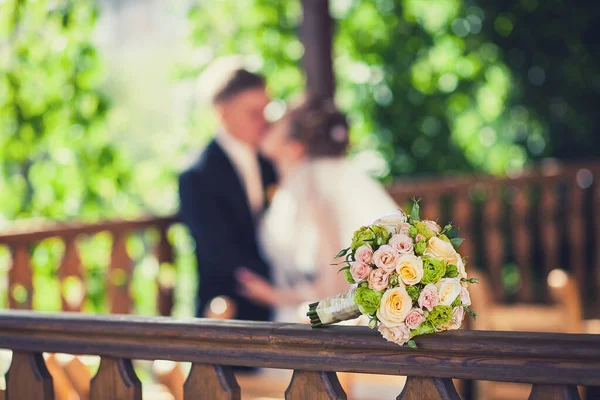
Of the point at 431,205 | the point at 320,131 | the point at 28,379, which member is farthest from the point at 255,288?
the point at 431,205

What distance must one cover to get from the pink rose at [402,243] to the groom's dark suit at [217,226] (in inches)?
86.5

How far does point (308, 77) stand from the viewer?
5281mm

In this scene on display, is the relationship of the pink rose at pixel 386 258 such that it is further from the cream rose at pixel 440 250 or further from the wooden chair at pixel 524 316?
the wooden chair at pixel 524 316

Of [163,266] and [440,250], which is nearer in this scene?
[440,250]

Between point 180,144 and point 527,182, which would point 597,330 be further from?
point 180,144

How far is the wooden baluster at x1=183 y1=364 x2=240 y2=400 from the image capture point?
148 cm

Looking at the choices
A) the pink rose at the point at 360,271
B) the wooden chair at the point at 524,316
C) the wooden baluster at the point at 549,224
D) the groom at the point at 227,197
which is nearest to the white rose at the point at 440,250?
the pink rose at the point at 360,271

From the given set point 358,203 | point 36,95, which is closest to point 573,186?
point 358,203

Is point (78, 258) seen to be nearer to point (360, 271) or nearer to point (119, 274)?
point (119, 274)

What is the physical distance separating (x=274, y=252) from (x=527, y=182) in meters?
2.34

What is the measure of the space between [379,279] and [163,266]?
3.09 meters

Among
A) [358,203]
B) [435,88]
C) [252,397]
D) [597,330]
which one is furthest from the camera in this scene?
[435,88]

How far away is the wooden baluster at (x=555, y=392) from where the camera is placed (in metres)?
1.23

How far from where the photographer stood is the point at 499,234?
5.54 metres
